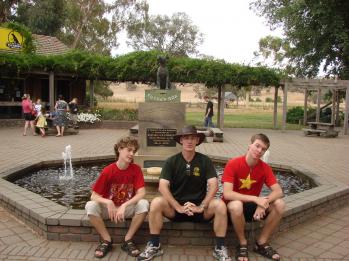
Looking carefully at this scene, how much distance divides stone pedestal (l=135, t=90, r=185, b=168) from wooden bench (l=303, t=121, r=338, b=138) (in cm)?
1234

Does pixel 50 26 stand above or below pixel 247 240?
above

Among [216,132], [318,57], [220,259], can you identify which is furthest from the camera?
[318,57]

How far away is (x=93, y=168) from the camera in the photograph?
8547mm

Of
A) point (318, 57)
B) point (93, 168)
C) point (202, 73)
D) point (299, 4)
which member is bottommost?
point (93, 168)

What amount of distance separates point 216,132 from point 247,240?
Answer: 984 centimetres

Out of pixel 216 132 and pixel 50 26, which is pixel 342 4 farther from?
pixel 50 26

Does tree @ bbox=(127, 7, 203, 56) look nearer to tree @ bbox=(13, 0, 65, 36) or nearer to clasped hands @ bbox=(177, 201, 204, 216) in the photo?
tree @ bbox=(13, 0, 65, 36)

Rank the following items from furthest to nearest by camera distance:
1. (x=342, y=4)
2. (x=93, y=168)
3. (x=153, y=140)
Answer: (x=342, y=4), (x=93, y=168), (x=153, y=140)

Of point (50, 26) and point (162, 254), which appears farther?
point (50, 26)

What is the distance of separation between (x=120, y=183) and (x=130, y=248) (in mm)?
704

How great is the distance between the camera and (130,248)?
13.0ft

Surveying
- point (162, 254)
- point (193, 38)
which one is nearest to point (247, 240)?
point (162, 254)

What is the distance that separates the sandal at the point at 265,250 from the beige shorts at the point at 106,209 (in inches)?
51.3

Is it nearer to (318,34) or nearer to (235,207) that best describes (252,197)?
(235,207)
